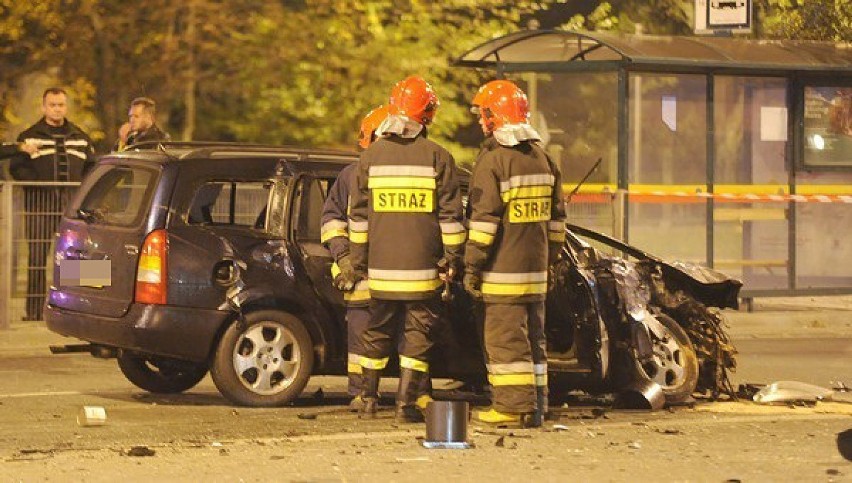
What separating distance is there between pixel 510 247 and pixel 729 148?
982 centimetres

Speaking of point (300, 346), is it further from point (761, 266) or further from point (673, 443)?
point (761, 266)

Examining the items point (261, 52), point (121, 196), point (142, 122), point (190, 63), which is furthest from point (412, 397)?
point (261, 52)

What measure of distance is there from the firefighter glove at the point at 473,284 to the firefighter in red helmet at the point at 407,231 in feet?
0.34

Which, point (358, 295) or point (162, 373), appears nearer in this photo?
point (358, 295)

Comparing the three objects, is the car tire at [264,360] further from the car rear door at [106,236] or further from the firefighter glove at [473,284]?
the firefighter glove at [473,284]

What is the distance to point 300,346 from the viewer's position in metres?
11.7

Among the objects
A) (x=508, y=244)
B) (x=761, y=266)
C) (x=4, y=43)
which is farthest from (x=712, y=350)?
(x=4, y=43)

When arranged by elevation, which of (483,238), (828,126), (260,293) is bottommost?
(260,293)

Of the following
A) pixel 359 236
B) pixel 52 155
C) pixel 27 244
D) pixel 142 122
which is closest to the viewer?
pixel 359 236

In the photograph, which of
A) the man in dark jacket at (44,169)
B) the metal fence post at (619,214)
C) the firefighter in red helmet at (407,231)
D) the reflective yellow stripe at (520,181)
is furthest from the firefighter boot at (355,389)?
the metal fence post at (619,214)

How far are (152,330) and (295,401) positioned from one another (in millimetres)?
1054

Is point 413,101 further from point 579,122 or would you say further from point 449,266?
point 579,122

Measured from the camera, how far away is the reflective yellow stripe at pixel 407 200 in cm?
1075

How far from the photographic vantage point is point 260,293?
11.6 metres
